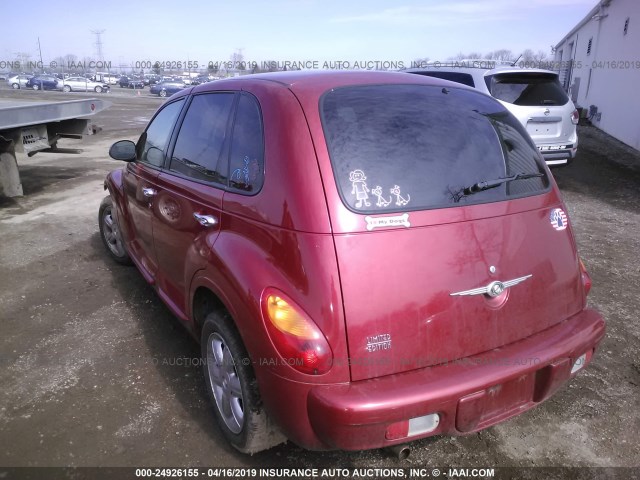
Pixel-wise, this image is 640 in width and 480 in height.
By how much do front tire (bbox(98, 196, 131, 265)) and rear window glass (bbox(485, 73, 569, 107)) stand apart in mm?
5950

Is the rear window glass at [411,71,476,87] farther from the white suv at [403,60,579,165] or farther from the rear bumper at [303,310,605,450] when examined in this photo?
the rear bumper at [303,310,605,450]

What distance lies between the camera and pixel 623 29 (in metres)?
14.4

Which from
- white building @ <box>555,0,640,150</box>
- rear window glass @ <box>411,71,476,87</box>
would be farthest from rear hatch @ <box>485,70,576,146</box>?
white building @ <box>555,0,640,150</box>

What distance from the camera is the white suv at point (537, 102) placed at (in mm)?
7617

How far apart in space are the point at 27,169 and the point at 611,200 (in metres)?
10.9

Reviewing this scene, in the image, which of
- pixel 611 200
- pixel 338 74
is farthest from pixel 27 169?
pixel 611 200

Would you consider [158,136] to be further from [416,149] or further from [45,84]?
[45,84]

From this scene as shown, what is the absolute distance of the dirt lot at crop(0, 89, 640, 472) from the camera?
2.41 meters

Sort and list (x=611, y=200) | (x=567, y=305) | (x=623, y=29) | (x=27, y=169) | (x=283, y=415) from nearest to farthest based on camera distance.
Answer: (x=283, y=415)
(x=567, y=305)
(x=611, y=200)
(x=27, y=169)
(x=623, y=29)

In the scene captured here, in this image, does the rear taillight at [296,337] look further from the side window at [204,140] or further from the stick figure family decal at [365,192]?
the side window at [204,140]

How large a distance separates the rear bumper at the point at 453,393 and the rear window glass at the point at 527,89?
6.35 metres

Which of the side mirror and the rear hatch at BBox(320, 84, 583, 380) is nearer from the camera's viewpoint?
the rear hatch at BBox(320, 84, 583, 380)

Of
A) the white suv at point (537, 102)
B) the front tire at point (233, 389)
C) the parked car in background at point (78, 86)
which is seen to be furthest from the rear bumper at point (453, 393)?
the parked car in background at point (78, 86)

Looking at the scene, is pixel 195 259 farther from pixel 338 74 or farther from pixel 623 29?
pixel 623 29
